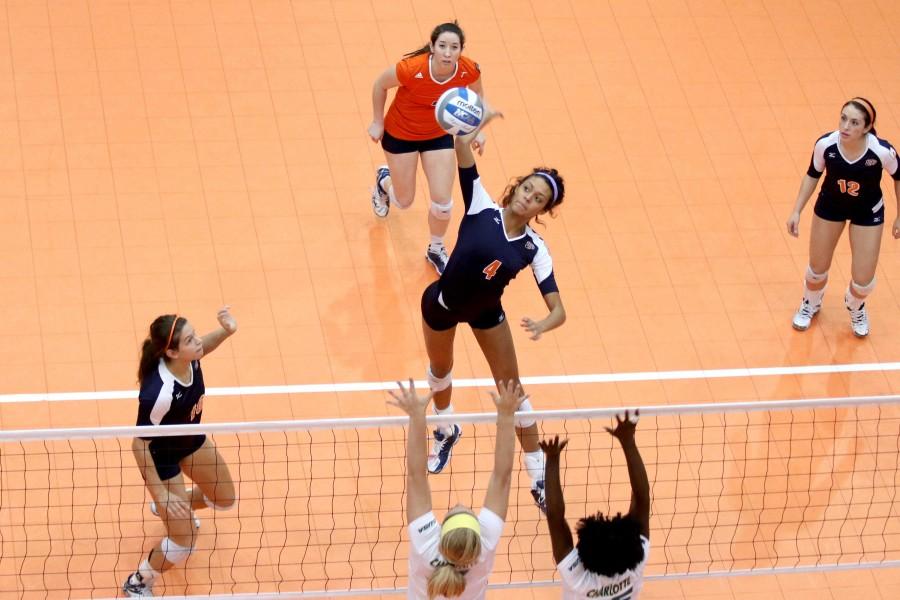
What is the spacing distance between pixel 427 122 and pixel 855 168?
355 cm

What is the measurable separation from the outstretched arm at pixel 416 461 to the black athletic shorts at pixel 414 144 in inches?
177

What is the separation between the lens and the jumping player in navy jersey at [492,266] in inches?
338

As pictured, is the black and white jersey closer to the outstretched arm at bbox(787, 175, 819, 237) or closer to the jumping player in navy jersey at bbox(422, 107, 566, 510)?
the outstretched arm at bbox(787, 175, 819, 237)

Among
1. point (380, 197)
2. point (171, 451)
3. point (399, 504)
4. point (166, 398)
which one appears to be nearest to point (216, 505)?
point (171, 451)

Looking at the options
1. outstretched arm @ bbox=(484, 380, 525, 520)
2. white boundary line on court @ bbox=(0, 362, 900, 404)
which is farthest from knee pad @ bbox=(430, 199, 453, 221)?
outstretched arm @ bbox=(484, 380, 525, 520)

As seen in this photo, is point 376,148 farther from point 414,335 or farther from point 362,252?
point 414,335

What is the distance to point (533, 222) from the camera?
12.3m

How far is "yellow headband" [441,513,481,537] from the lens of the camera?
6.68 meters

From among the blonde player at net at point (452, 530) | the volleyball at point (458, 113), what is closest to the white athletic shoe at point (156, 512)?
the blonde player at net at point (452, 530)

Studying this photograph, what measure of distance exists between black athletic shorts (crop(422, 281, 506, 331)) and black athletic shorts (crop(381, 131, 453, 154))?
2.40 m

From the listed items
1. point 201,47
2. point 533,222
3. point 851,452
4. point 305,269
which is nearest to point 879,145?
point 851,452

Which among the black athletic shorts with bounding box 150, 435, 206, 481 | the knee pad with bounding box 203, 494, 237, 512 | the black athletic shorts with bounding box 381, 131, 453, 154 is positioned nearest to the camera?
the black athletic shorts with bounding box 150, 435, 206, 481

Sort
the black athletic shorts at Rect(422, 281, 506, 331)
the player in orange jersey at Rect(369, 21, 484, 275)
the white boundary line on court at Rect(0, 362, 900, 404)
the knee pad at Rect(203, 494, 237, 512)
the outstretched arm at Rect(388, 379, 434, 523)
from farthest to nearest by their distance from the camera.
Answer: the player in orange jersey at Rect(369, 21, 484, 275) < the white boundary line on court at Rect(0, 362, 900, 404) < the black athletic shorts at Rect(422, 281, 506, 331) < the knee pad at Rect(203, 494, 237, 512) < the outstretched arm at Rect(388, 379, 434, 523)

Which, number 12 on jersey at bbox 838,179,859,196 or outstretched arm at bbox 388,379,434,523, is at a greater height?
number 12 on jersey at bbox 838,179,859,196
